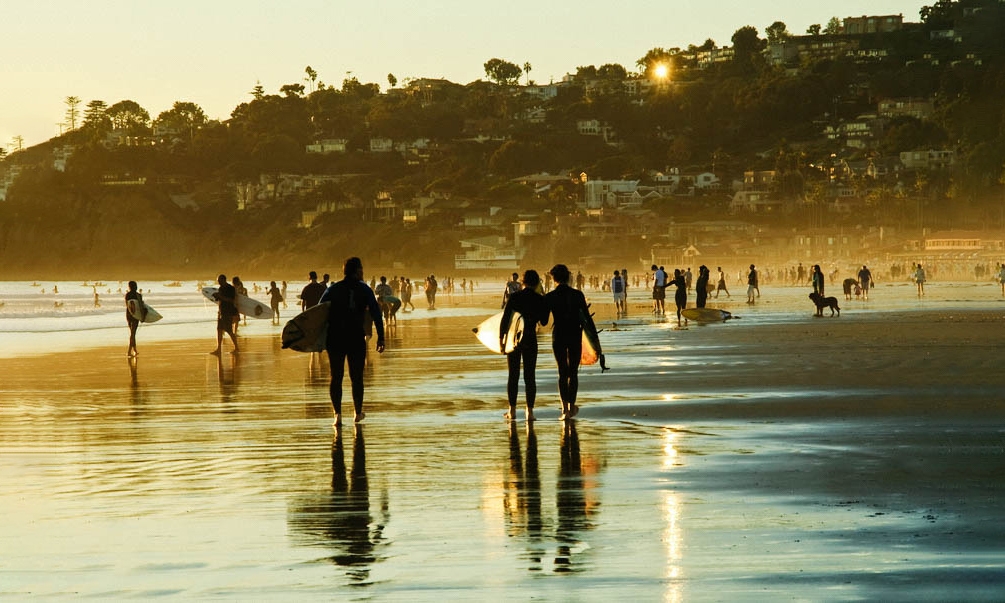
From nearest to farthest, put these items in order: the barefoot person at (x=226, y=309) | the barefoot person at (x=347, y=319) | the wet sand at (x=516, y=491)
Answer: the wet sand at (x=516, y=491), the barefoot person at (x=347, y=319), the barefoot person at (x=226, y=309)

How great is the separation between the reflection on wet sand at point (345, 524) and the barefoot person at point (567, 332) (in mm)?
3605

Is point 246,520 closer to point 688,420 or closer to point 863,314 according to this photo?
point 688,420

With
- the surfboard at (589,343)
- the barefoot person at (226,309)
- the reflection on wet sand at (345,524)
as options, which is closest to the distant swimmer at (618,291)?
the barefoot person at (226,309)

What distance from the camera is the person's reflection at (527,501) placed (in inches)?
269

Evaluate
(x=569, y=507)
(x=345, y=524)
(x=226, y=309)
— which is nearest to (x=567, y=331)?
(x=569, y=507)

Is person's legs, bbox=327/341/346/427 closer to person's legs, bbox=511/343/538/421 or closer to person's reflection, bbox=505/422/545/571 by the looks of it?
person's legs, bbox=511/343/538/421

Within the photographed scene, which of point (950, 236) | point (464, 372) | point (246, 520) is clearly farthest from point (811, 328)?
point (950, 236)

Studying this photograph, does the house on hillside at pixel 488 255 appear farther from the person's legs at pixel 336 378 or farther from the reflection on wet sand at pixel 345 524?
the reflection on wet sand at pixel 345 524

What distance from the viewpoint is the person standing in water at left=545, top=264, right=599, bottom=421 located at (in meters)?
12.7

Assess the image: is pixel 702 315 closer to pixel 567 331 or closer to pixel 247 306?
pixel 247 306

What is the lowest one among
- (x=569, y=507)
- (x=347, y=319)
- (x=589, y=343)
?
(x=569, y=507)

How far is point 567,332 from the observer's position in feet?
41.9

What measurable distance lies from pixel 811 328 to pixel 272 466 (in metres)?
23.2

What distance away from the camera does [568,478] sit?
30.1 feet
